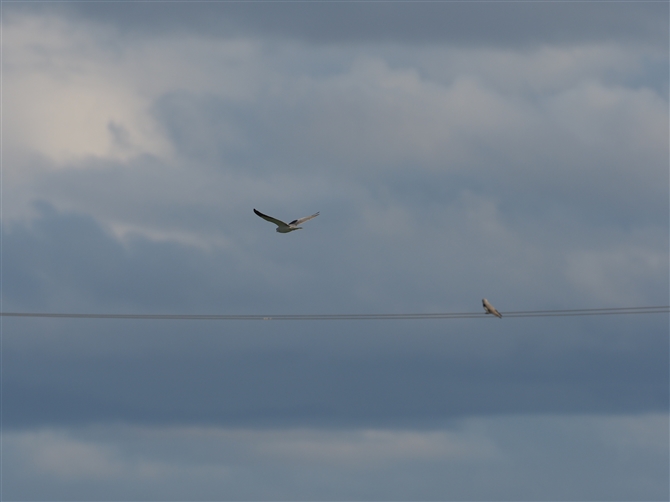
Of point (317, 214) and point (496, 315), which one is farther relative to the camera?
point (317, 214)

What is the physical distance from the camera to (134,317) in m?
75.9

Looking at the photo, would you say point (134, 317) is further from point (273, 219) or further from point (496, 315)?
point (273, 219)

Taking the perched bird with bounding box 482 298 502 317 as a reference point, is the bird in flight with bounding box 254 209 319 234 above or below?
above

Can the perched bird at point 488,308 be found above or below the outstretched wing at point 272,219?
below

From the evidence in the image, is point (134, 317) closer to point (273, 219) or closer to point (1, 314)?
point (1, 314)

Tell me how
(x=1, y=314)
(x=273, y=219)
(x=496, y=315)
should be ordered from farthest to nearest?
1. (x=273, y=219)
2. (x=496, y=315)
3. (x=1, y=314)

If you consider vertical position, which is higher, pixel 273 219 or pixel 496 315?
pixel 273 219

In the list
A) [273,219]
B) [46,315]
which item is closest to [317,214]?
[273,219]

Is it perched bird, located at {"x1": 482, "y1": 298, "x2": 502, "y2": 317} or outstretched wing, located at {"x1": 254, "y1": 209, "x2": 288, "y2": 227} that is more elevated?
outstretched wing, located at {"x1": 254, "y1": 209, "x2": 288, "y2": 227}

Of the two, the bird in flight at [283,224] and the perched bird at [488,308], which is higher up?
the bird in flight at [283,224]

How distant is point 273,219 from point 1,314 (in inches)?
1419

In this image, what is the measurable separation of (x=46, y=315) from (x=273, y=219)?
3455 cm

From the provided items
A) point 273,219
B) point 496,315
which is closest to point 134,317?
point 496,315

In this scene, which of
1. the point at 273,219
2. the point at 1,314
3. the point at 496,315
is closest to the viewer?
the point at 1,314
